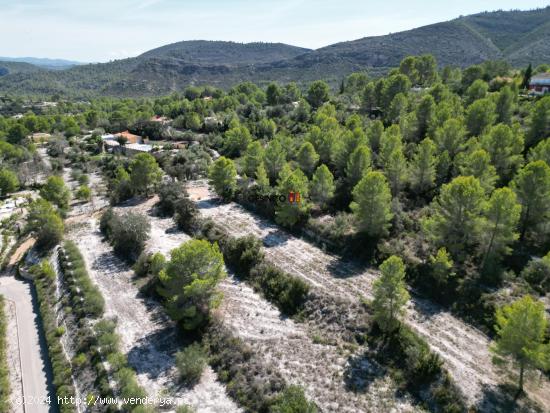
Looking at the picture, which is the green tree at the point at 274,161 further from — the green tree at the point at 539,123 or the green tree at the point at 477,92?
the green tree at the point at 477,92

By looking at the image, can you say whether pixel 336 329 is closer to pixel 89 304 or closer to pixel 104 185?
pixel 89 304

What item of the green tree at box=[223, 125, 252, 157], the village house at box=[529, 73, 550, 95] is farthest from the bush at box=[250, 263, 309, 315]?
the village house at box=[529, 73, 550, 95]

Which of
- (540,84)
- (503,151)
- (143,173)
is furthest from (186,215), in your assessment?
(540,84)

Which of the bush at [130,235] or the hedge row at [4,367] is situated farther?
the bush at [130,235]

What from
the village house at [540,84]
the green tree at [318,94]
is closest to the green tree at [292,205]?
the green tree at [318,94]

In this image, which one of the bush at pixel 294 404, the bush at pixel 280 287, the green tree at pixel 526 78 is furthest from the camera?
the green tree at pixel 526 78

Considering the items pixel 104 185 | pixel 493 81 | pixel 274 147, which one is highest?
pixel 493 81

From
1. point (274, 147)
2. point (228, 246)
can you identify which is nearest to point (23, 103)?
point (274, 147)
